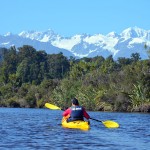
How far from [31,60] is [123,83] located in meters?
83.1

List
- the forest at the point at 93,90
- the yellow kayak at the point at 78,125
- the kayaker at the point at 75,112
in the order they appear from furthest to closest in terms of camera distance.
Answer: the forest at the point at 93,90
the kayaker at the point at 75,112
the yellow kayak at the point at 78,125

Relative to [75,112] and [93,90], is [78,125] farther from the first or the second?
[93,90]

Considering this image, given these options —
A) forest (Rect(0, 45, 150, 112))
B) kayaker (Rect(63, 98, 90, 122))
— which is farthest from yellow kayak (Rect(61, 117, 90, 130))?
forest (Rect(0, 45, 150, 112))

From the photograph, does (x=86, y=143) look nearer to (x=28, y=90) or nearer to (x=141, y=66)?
(x=141, y=66)

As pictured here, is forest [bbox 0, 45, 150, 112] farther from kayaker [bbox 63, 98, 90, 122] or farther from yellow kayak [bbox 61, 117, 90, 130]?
yellow kayak [bbox 61, 117, 90, 130]

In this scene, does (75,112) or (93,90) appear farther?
(93,90)

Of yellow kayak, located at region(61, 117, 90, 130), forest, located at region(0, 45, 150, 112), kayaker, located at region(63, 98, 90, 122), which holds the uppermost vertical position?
forest, located at region(0, 45, 150, 112)

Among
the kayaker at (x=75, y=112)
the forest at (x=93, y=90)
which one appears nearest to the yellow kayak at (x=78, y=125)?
the kayaker at (x=75, y=112)

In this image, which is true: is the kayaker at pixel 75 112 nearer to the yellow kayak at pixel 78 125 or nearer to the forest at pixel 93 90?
the yellow kayak at pixel 78 125

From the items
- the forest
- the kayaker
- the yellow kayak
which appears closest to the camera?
the yellow kayak

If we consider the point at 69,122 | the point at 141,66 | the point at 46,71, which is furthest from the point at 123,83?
the point at 46,71

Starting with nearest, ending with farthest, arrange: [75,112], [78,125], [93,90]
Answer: [78,125] < [75,112] < [93,90]

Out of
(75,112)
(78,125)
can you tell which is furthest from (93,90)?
(78,125)

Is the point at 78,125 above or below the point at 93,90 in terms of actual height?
below
